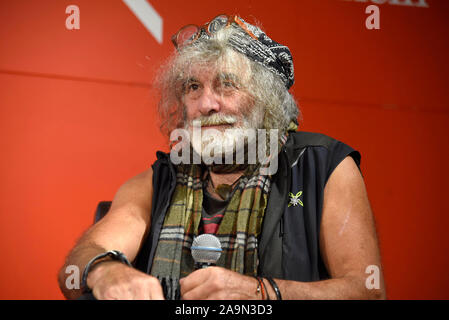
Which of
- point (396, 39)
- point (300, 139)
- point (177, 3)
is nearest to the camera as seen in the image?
point (300, 139)

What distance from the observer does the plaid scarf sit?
1.61m

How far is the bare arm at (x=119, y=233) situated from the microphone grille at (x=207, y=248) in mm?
194

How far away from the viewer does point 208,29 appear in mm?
1970

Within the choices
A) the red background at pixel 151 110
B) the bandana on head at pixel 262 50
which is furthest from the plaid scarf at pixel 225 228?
the red background at pixel 151 110

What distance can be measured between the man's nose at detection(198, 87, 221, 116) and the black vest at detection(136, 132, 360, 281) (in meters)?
0.31

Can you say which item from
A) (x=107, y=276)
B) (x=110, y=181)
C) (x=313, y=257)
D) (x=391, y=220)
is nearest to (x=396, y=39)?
(x=391, y=220)

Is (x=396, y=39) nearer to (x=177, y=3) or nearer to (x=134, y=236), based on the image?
(x=177, y=3)

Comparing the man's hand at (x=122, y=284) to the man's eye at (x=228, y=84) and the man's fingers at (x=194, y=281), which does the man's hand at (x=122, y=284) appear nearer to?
the man's fingers at (x=194, y=281)

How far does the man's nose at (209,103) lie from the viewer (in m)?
1.81

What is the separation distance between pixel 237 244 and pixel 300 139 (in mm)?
514

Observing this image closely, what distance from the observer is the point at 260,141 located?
187cm

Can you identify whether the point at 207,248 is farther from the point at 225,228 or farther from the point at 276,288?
the point at 225,228

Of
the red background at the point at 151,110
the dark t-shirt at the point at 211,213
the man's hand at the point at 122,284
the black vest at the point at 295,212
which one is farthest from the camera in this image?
the red background at the point at 151,110

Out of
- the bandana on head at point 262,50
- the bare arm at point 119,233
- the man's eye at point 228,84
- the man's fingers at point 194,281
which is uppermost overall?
the bandana on head at point 262,50
